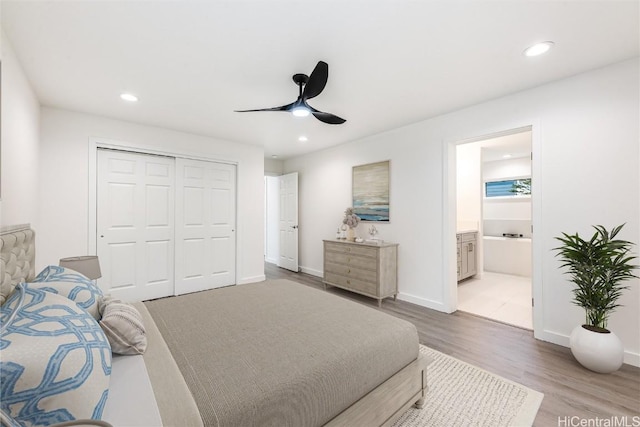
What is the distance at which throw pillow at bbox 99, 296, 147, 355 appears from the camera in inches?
50.7

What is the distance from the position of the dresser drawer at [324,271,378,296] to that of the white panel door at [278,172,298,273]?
1.49 m

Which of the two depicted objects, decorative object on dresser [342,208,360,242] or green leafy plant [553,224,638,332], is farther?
decorative object on dresser [342,208,360,242]

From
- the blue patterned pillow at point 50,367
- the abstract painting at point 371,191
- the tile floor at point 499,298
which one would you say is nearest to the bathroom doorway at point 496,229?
the tile floor at point 499,298

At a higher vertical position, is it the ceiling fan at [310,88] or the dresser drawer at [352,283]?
the ceiling fan at [310,88]

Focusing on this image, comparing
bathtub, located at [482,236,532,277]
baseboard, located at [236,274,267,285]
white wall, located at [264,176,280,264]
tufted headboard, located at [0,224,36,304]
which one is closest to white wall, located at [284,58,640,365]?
baseboard, located at [236,274,267,285]

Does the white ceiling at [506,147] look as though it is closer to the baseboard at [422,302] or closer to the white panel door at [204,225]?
the baseboard at [422,302]

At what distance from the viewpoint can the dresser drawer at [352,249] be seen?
387 cm

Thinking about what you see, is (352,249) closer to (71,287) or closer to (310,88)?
(310,88)

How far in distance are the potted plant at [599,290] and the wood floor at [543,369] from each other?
15cm

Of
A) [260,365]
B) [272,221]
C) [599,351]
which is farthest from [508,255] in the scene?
[260,365]

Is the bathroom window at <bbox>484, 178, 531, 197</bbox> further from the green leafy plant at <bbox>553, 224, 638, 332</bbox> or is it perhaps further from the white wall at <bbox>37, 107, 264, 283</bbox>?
the white wall at <bbox>37, 107, 264, 283</bbox>

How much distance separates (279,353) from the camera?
136 centimetres

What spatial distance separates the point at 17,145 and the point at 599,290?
4799 millimetres

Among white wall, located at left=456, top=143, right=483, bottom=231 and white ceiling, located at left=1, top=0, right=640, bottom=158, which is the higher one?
white ceiling, located at left=1, top=0, right=640, bottom=158
